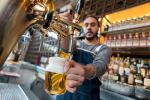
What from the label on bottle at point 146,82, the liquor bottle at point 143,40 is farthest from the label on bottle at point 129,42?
the label on bottle at point 146,82

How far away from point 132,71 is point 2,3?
1.95 metres

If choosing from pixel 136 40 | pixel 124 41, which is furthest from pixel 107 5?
pixel 136 40

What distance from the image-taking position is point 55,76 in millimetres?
483

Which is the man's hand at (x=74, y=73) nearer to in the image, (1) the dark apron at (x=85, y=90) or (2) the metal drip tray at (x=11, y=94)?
(2) the metal drip tray at (x=11, y=94)

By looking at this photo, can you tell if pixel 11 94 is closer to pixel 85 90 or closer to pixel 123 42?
pixel 85 90

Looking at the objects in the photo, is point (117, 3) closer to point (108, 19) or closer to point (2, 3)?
point (108, 19)

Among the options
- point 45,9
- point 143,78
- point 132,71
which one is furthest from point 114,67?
point 45,9

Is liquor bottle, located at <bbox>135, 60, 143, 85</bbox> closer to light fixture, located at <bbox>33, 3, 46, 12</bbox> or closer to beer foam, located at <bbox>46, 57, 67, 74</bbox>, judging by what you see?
beer foam, located at <bbox>46, 57, 67, 74</bbox>

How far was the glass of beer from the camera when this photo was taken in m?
0.45

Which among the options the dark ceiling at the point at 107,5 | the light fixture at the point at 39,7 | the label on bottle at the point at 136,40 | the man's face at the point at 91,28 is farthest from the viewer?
the dark ceiling at the point at 107,5

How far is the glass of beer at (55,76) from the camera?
0.45 m

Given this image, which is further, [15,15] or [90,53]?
[90,53]

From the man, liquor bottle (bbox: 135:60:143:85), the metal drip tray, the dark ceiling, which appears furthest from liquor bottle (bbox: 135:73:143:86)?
the metal drip tray

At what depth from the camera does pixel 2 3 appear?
0.93ft
